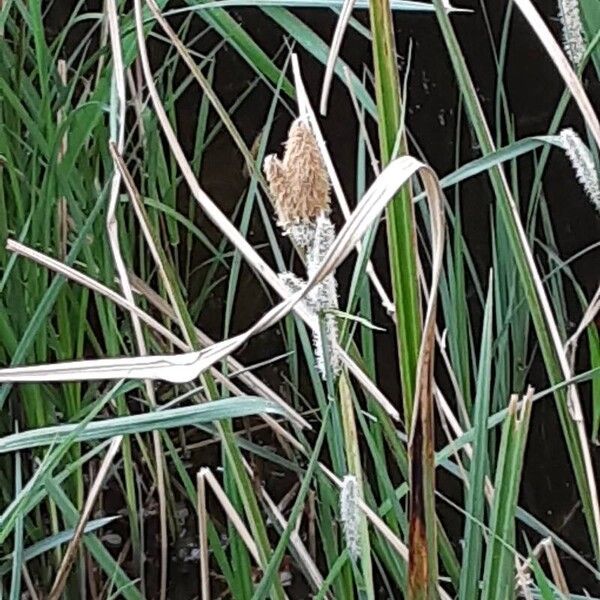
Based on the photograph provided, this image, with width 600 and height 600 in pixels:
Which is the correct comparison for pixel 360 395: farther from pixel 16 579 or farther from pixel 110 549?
pixel 16 579

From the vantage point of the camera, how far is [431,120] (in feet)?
4.48

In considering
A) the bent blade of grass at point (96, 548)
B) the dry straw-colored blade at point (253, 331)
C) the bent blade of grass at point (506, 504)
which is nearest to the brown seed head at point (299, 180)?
the dry straw-colored blade at point (253, 331)

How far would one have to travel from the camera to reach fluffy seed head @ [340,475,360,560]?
54cm

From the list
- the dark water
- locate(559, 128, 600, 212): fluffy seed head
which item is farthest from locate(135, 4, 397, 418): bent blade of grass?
the dark water

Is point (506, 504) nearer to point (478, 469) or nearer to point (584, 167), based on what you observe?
point (478, 469)

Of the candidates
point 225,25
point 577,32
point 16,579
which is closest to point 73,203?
point 225,25

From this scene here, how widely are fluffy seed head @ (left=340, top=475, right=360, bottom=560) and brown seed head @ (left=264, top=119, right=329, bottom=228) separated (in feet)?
0.45

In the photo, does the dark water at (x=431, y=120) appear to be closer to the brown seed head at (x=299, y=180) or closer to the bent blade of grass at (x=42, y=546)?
the bent blade of grass at (x=42, y=546)

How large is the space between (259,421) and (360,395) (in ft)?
0.38

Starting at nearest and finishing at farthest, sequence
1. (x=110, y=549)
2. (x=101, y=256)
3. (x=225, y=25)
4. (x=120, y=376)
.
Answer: (x=120, y=376) → (x=225, y=25) → (x=101, y=256) → (x=110, y=549)

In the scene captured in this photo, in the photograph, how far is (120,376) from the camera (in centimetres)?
50

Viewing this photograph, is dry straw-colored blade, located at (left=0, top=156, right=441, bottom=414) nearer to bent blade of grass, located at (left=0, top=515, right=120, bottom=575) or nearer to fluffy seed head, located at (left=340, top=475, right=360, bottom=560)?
fluffy seed head, located at (left=340, top=475, right=360, bottom=560)

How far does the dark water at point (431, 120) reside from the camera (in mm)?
1289

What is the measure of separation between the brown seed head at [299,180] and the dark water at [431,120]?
75 centimetres
